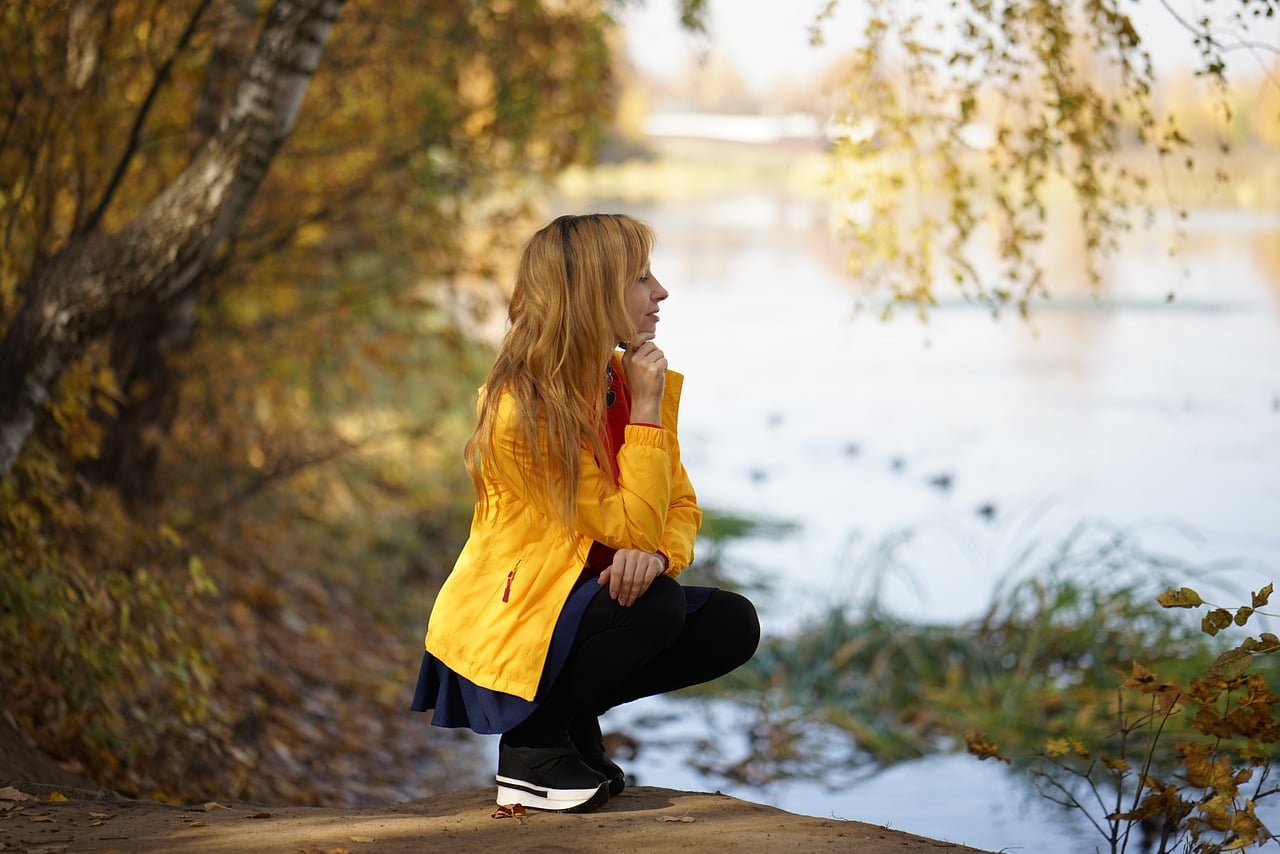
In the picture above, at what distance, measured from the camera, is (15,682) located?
14.2ft

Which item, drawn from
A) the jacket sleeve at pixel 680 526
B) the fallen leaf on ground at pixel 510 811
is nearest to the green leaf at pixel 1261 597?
the jacket sleeve at pixel 680 526

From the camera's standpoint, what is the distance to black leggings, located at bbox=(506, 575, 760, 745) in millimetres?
2988

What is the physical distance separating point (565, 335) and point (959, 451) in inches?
398

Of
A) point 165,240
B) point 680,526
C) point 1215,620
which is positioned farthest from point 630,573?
point 165,240

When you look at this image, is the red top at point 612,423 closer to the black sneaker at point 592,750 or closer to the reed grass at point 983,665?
the black sneaker at point 592,750

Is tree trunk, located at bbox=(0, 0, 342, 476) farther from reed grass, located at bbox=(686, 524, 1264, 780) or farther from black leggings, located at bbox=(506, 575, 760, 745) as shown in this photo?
reed grass, located at bbox=(686, 524, 1264, 780)

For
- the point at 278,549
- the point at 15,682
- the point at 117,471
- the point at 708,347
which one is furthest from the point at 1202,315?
the point at 15,682

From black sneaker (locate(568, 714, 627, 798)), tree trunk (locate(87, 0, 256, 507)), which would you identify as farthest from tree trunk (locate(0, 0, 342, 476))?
black sneaker (locate(568, 714, 627, 798))

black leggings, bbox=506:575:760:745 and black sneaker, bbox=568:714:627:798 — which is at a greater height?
black leggings, bbox=506:575:760:745

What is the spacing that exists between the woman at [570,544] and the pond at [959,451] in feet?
3.95

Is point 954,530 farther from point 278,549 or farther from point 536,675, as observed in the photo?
point 536,675

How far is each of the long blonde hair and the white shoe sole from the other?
1.90 feet

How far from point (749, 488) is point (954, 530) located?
6.90ft

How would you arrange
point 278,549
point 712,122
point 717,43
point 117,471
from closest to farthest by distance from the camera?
point 717,43
point 117,471
point 278,549
point 712,122
